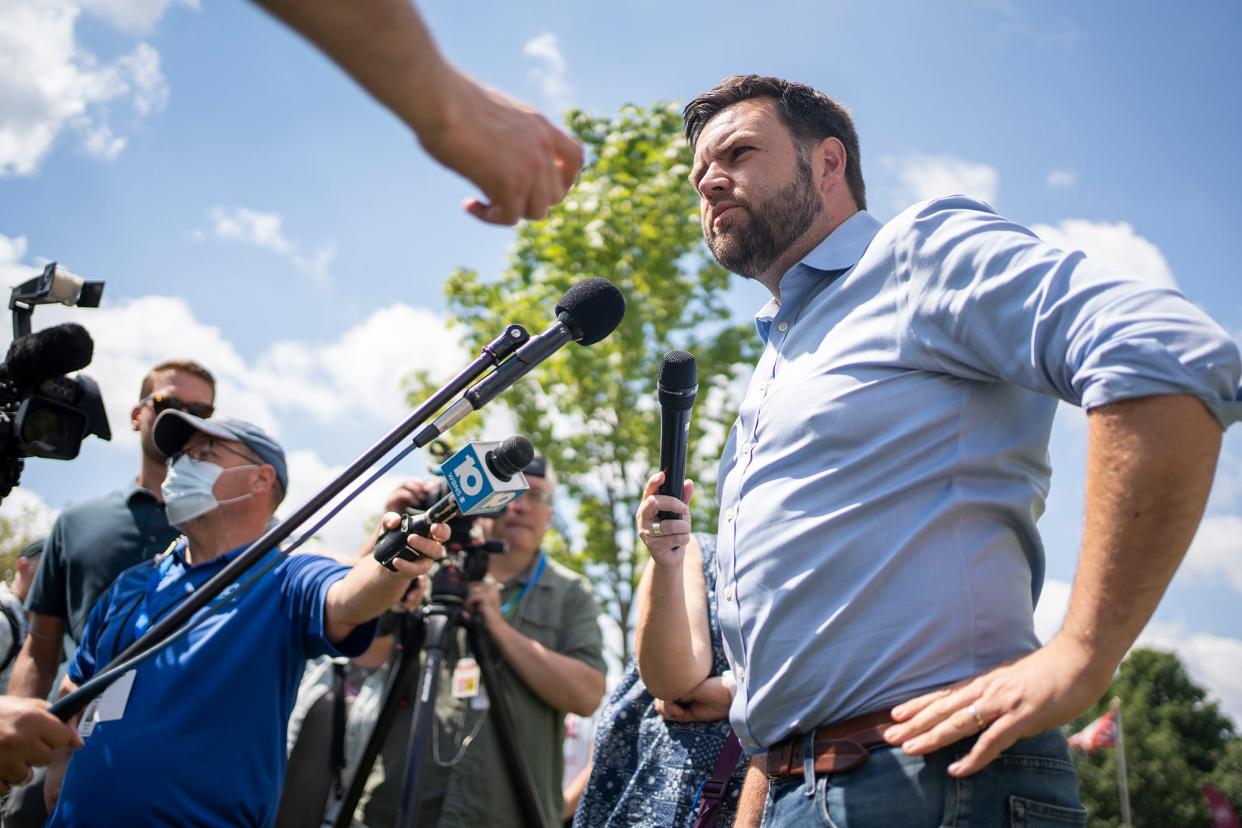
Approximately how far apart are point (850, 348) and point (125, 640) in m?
2.90

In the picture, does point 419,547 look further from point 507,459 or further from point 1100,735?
point 1100,735

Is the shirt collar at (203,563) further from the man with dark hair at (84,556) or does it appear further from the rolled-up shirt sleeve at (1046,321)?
the rolled-up shirt sleeve at (1046,321)

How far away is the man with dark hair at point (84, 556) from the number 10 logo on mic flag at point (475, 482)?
2485mm

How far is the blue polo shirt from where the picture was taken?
120 inches

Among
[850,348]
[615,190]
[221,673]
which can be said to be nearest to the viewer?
[850,348]

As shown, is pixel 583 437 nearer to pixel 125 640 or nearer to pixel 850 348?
pixel 125 640

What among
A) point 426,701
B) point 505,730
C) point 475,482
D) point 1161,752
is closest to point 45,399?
point 475,482

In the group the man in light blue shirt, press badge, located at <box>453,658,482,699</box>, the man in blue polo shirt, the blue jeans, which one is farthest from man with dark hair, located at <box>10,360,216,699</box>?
the blue jeans

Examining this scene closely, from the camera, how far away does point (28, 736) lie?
245 centimetres

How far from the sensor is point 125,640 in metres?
3.53

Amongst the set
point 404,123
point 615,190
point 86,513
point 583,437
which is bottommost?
point 404,123

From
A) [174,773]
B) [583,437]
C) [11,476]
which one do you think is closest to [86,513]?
[11,476]

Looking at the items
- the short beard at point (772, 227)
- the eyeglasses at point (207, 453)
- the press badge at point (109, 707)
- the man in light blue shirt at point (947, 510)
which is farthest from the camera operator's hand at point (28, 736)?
the short beard at point (772, 227)

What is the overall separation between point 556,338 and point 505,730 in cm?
251
